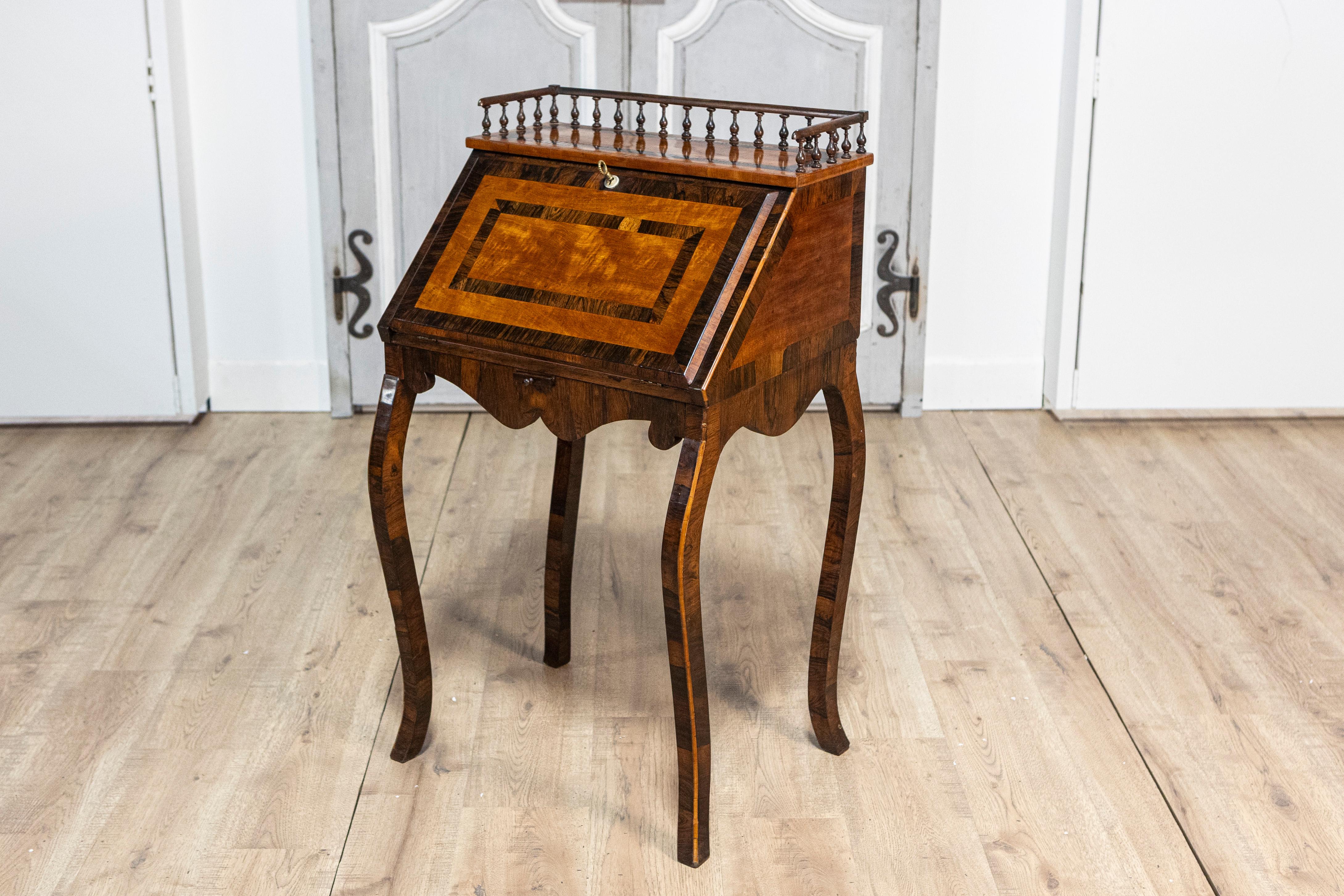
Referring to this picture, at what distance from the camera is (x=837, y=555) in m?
2.07

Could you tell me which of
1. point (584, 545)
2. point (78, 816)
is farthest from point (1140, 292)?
point (78, 816)

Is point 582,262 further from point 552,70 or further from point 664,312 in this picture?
point 552,70

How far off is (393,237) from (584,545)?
1.29 meters

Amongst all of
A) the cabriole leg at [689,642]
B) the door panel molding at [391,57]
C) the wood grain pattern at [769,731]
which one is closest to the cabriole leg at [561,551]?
the wood grain pattern at [769,731]

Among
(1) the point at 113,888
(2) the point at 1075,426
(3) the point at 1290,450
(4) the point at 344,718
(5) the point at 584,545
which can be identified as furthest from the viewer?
(2) the point at 1075,426

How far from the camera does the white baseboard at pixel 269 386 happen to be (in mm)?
3850

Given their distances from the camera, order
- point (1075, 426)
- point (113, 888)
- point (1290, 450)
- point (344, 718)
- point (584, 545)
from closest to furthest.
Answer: point (113, 888) < point (344, 718) < point (584, 545) < point (1290, 450) < point (1075, 426)

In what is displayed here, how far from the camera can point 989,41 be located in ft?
11.9

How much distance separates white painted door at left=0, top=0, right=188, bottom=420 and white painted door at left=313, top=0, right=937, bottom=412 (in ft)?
1.58

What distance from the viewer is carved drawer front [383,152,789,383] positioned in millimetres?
1681

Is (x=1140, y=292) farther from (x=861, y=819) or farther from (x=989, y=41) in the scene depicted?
(x=861, y=819)

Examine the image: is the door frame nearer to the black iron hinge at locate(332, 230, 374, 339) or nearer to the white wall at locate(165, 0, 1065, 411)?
the white wall at locate(165, 0, 1065, 411)

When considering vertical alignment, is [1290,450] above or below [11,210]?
below

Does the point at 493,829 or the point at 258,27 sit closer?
the point at 493,829
